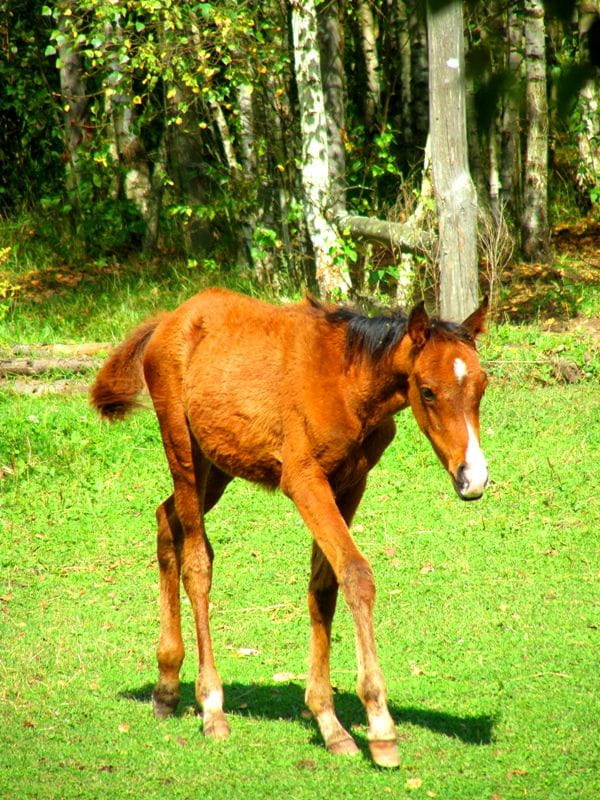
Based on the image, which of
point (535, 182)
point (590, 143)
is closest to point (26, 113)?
point (535, 182)

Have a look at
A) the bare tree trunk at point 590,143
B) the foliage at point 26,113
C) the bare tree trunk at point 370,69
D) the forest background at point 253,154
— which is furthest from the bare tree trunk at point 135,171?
the bare tree trunk at point 590,143

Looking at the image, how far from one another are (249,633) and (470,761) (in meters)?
2.44

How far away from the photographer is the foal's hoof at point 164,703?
19.7 ft

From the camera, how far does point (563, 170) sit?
62.6ft

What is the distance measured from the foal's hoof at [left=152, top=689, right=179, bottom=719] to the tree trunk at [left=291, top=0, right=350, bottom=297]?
6.82m

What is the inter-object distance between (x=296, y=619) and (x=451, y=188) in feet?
18.0

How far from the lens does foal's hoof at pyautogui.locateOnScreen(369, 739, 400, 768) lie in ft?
16.3

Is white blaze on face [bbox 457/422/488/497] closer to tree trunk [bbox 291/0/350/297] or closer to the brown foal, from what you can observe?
the brown foal

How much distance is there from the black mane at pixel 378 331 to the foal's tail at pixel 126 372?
4.48ft

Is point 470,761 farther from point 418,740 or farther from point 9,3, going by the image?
point 9,3

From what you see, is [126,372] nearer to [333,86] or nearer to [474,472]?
[474,472]

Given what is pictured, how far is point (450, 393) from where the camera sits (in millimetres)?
5043

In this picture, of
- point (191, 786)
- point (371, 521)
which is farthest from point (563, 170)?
point (191, 786)

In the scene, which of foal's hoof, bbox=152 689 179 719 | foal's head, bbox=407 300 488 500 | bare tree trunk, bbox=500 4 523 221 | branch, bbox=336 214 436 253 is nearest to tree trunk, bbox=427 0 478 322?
branch, bbox=336 214 436 253
